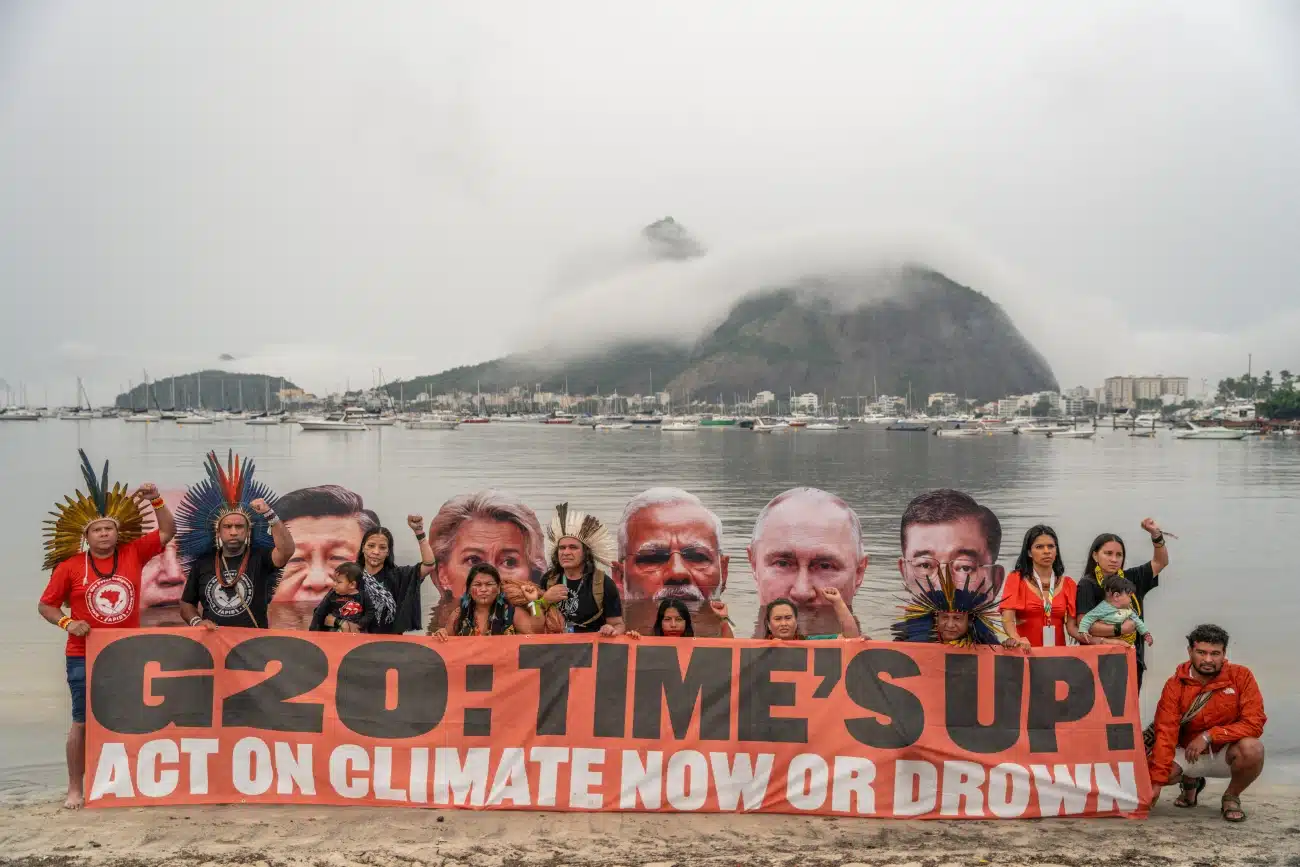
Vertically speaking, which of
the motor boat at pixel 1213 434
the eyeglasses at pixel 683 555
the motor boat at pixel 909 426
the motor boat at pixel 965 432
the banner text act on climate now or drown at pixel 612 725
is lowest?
the banner text act on climate now or drown at pixel 612 725

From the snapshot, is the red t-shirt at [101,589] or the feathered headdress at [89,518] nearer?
the red t-shirt at [101,589]

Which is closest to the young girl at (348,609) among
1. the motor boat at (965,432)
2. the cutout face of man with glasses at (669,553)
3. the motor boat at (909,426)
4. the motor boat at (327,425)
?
the cutout face of man with glasses at (669,553)

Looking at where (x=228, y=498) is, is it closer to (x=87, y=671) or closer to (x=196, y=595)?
(x=196, y=595)

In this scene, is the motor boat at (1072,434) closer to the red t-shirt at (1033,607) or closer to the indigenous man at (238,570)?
the red t-shirt at (1033,607)

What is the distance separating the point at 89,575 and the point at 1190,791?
6709mm

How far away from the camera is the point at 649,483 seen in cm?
3775

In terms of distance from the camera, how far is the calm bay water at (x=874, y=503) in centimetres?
955

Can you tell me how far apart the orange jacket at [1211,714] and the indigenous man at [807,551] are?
3.05 m

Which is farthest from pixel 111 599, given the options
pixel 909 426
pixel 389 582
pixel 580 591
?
pixel 909 426

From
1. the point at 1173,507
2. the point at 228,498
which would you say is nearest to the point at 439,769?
the point at 228,498

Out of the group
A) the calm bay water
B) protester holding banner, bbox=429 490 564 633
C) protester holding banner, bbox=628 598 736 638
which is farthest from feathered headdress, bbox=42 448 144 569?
protester holding banner, bbox=628 598 736 638

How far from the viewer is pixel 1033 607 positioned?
6168 millimetres

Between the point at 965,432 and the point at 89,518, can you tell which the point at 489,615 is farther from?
the point at 965,432

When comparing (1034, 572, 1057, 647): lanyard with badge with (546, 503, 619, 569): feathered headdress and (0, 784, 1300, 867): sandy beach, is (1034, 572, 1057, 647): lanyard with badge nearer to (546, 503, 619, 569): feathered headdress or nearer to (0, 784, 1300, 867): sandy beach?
(0, 784, 1300, 867): sandy beach
